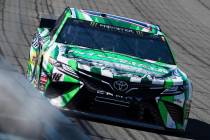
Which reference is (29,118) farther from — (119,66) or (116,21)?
(116,21)

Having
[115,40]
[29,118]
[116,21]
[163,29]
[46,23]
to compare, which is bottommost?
[163,29]

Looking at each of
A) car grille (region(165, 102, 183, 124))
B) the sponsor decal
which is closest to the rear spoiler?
the sponsor decal

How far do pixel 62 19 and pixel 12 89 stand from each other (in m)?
6.27

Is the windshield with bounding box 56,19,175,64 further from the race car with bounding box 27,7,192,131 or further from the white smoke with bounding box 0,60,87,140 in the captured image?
the white smoke with bounding box 0,60,87,140

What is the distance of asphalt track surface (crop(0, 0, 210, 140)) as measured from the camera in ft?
28.2

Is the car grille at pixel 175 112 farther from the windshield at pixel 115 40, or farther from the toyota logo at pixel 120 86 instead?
the windshield at pixel 115 40

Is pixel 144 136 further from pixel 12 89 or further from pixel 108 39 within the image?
pixel 12 89

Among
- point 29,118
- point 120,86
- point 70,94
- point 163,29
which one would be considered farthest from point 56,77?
point 163,29

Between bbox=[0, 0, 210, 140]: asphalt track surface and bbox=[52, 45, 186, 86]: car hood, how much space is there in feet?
2.26

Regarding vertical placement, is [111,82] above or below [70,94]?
above

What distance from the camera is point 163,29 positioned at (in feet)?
71.2

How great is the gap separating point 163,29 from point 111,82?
13.6 m

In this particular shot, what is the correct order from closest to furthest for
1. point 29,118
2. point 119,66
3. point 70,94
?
point 29,118 < point 70,94 < point 119,66

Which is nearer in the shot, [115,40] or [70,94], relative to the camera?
[70,94]
